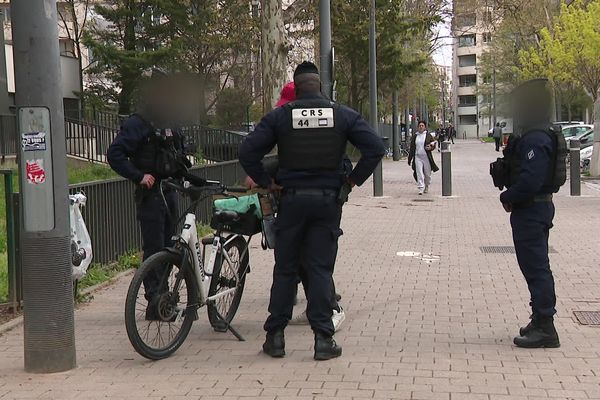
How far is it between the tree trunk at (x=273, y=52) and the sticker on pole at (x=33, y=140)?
13.2m

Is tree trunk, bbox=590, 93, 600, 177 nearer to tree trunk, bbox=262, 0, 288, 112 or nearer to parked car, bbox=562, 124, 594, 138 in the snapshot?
tree trunk, bbox=262, 0, 288, 112

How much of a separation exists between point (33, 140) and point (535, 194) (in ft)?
11.2

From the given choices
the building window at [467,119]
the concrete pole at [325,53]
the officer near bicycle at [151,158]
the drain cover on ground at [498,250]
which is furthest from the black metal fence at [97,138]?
the building window at [467,119]

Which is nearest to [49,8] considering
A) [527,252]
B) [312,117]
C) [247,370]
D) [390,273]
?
[312,117]

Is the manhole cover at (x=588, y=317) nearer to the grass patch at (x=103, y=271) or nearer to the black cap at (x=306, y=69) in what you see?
the black cap at (x=306, y=69)

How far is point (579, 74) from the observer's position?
26953 mm

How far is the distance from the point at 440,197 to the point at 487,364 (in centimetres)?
1314

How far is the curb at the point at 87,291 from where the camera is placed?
6059 mm

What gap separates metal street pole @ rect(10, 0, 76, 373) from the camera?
4.72m

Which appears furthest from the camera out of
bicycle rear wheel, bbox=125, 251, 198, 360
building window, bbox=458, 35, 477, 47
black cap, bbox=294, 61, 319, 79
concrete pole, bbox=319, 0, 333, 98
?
building window, bbox=458, 35, 477, 47

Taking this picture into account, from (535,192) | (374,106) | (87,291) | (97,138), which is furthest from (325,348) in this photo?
(97,138)

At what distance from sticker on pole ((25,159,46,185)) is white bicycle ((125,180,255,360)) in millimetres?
862

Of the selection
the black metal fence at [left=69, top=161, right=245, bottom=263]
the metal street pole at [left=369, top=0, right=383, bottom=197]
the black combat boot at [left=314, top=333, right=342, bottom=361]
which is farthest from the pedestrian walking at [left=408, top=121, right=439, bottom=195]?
the black combat boot at [left=314, top=333, right=342, bottom=361]

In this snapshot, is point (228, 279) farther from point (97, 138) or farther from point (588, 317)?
point (97, 138)
